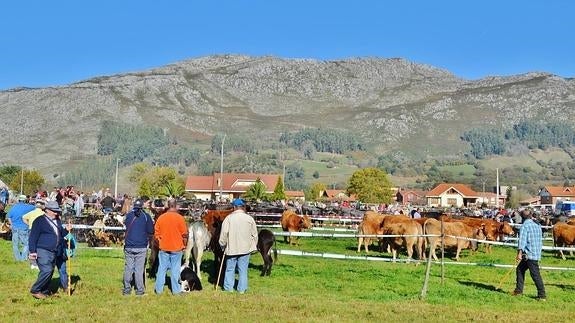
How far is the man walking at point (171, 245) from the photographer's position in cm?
1436

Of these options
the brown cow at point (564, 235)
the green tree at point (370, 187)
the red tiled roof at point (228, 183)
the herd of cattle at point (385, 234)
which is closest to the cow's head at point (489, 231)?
the herd of cattle at point (385, 234)

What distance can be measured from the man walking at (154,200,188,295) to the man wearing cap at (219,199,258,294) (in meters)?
0.90

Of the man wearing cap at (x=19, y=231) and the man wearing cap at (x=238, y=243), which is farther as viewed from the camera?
the man wearing cap at (x=19, y=231)

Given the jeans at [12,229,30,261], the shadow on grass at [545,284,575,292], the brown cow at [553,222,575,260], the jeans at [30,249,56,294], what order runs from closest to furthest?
the jeans at [30,249,56,294] → the shadow on grass at [545,284,575,292] → the jeans at [12,229,30,261] → the brown cow at [553,222,575,260]

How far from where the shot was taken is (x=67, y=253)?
48.2 ft

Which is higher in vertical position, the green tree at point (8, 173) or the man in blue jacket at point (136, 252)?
the green tree at point (8, 173)

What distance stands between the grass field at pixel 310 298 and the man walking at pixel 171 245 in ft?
0.99

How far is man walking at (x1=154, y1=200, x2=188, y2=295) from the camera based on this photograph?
47.1ft

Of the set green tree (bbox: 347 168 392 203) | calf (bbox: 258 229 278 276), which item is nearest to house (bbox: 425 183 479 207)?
green tree (bbox: 347 168 392 203)

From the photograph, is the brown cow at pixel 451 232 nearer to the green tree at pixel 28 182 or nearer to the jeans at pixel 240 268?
the jeans at pixel 240 268

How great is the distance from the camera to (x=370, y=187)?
126875 mm

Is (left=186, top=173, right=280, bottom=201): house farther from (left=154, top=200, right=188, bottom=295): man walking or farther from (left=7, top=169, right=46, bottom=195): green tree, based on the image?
(left=154, top=200, right=188, bottom=295): man walking

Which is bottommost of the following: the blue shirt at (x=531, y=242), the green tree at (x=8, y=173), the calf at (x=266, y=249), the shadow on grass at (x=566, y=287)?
the shadow on grass at (x=566, y=287)

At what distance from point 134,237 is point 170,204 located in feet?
3.63
